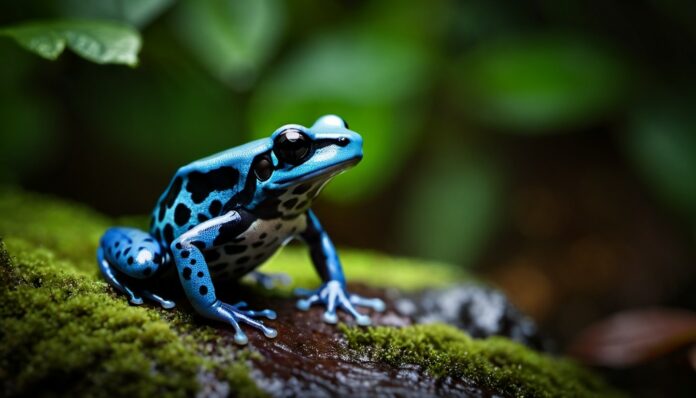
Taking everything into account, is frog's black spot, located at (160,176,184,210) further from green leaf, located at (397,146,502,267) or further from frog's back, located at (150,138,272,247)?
green leaf, located at (397,146,502,267)

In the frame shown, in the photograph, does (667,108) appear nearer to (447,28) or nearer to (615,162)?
(615,162)

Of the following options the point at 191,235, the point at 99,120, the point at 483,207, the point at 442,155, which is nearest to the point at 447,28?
the point at 442,155

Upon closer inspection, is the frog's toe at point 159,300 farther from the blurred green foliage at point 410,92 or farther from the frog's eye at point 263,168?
the blurred green foliage at point 410,92

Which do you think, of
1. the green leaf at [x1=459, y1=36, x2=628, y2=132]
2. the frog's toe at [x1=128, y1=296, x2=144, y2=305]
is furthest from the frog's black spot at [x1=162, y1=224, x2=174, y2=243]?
the green leaf at [x1=459, y1=36, x2=628, y2=132]

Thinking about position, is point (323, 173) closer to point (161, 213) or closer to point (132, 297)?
point (161, 213)

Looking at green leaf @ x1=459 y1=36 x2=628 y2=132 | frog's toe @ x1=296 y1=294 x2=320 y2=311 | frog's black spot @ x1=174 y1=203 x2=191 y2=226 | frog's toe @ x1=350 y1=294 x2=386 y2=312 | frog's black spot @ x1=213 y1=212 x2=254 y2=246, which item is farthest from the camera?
green leaf @ x1=459 y1=36 x2=628 y2=132

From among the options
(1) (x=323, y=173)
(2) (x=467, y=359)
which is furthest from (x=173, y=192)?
(2) (x=467, y=359)

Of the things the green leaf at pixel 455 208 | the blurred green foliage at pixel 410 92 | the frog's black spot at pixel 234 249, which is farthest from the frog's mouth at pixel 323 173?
the green leaf at pixel 455 208
